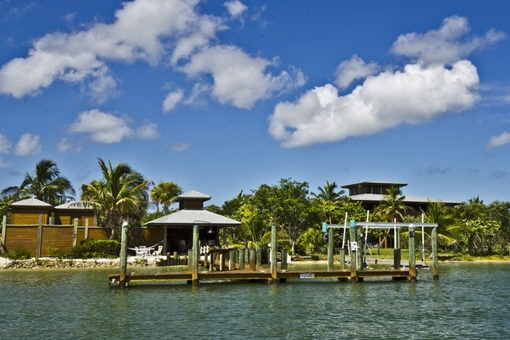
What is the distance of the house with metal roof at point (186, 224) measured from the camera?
151 feet

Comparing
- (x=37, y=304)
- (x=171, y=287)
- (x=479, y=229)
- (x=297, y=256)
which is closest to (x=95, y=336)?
(x=37, y=304)

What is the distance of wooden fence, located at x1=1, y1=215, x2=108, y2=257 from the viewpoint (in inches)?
1694

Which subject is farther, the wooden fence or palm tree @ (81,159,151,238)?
palm tree @ (81,159,151,238)

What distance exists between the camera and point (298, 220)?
57.3 meters

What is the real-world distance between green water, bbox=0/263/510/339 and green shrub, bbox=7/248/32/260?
10.1 metres

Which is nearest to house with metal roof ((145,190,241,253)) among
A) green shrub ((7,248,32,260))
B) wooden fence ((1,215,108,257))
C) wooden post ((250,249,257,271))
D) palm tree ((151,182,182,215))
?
wooden fence ((1,215,108,257))

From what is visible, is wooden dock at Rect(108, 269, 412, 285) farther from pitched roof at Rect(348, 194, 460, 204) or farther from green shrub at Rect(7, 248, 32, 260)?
pitched roof at Rect(348, 194, 460, 204)

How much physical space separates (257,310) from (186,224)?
80.6 feet

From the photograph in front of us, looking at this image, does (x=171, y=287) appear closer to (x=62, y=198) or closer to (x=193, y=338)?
(x=193, y=338)

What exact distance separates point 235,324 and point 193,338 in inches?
97.3

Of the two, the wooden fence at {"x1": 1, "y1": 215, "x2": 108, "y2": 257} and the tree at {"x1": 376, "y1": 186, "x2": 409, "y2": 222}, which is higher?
the tree at {"x1": 376, "y1": 186, "x2": 409, "y2": 222}

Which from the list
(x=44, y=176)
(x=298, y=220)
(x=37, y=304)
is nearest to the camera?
(x=37, y=304)

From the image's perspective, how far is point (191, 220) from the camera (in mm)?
46375

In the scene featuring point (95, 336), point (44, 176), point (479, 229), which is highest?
point (44, 176)
